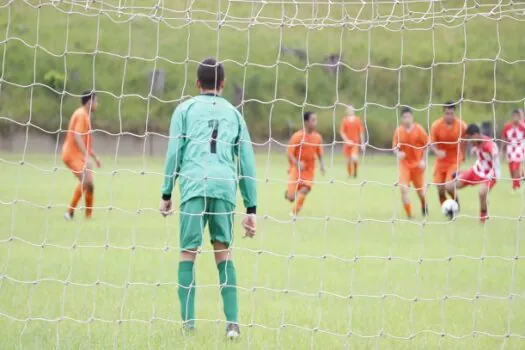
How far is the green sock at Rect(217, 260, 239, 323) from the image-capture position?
6695mm

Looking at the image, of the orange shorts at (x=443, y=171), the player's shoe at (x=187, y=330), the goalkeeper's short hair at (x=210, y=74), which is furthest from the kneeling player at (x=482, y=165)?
the goalkeeper's short hair at (x=210, y=74)

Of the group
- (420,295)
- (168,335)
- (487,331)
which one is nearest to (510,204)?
(420,295)

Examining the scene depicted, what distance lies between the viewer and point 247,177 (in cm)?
661

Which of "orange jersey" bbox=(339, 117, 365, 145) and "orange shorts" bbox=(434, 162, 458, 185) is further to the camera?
"orange jersey" bbox=(339, 117, 365, 145)

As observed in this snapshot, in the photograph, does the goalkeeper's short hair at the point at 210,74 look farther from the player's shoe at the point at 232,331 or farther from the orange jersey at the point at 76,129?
the orange jersey at the point at 76,129

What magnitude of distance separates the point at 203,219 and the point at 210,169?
356 mm

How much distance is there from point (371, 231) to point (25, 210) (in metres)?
5.30

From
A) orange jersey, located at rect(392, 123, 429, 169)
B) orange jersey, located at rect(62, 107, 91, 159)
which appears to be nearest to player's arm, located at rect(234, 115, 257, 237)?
orange jersey, located at rect(62, 107, 91, 159)

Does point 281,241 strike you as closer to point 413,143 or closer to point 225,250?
point 413,143

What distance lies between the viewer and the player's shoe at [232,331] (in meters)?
6.72

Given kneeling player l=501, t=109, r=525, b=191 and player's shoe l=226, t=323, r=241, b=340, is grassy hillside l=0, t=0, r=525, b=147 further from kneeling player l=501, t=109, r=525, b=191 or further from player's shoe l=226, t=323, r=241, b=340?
player's shoe l=226, t=323, r=241, b=340

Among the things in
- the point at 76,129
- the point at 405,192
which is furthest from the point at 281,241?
the point at 405,192

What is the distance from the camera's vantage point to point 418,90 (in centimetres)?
3191

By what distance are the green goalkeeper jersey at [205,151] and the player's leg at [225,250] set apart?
0.09 meters
